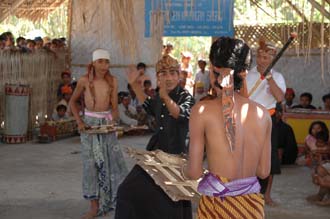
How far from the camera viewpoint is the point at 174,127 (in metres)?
5.02

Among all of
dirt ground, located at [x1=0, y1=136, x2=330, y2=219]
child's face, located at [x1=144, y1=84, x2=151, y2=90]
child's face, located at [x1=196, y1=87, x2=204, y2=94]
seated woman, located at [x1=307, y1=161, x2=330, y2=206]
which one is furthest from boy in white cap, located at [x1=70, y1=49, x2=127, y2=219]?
child's face, located at [x1=196, y1=87, x2=204, y2=94]

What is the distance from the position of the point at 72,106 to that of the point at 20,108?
Answer: 473 centimetres

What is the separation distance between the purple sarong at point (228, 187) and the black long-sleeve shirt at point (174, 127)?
1.38 meters

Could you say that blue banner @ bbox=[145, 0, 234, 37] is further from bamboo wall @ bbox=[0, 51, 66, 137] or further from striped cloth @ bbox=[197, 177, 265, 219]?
striped cloth @ bbox=[197, 177, 265, 219]

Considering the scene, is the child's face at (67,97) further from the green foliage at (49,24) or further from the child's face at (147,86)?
the green foliage at (49,24)

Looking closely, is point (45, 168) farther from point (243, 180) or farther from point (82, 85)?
point (243, 180)

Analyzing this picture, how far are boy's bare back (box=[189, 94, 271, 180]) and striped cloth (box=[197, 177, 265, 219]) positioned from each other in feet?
0.28

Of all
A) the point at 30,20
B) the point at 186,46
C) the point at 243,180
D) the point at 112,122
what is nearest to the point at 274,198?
the point at 112,122

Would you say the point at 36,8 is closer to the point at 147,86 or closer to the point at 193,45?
the point at 147,86

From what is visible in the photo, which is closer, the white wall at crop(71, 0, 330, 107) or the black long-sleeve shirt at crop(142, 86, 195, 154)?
the black long-sleeve shirt at crop(142, 86, 195, 154)

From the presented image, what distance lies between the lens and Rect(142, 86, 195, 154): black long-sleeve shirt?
5008 mm

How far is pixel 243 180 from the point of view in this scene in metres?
3.57

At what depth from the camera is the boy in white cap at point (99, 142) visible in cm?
629

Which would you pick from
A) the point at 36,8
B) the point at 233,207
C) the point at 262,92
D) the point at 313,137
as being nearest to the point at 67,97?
the point at 36,8
